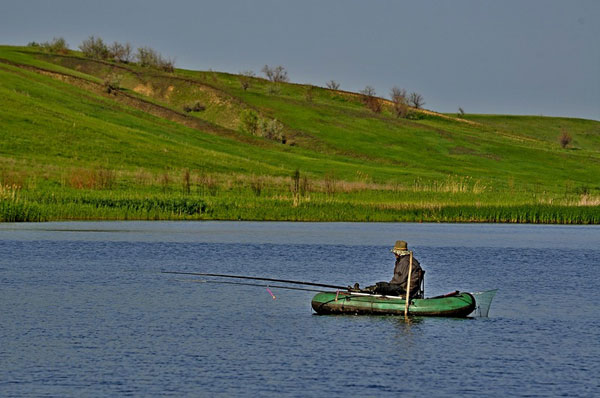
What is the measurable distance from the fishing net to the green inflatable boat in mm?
816

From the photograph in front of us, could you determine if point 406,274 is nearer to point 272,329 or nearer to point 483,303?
point 483,303

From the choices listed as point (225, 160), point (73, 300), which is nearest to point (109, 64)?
point (225, 160)

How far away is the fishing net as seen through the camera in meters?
26.2

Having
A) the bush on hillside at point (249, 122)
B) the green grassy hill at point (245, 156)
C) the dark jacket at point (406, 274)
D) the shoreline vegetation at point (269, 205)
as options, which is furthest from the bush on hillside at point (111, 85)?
the dark jacket at point (406, 274)

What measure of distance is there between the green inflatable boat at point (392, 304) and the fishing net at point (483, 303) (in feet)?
2.68

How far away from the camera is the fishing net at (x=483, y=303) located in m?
26.2

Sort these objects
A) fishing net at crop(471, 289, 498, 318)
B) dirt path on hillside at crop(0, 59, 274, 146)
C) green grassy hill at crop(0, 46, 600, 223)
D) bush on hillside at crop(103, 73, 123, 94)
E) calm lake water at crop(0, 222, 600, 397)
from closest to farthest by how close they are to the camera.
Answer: calm lake water at crop(0, 222, 600, 397), fishing net at crop(471, 289, 498, 318), green grassy hill at crop(0, 46, 600, 223), dirt path on hillside at crop(0, 59, 274, 146), bush on hillside at crop(103, 73, 123, 94)

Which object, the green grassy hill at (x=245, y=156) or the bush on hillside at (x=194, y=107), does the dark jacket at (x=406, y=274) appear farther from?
the bush on hillside at (x=194, y=107)

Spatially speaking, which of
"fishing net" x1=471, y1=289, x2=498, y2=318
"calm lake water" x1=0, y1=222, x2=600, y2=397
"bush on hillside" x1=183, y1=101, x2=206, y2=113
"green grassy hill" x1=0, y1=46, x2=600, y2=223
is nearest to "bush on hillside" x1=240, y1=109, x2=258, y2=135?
"green grassy hill" x1=0, y1=46, x2=600, y2=223

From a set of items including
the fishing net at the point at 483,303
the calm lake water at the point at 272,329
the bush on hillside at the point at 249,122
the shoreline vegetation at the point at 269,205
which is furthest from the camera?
the bush on hillside at the point at 249,122

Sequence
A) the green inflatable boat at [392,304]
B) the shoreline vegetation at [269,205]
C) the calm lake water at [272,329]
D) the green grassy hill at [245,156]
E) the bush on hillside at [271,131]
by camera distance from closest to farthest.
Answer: the calm lake water at [272,329], the green inflatable boat at [392,304], the shoreline vegetation at [269,205], the green grassy hill at [245,156], the bush on hillside at [271,131]

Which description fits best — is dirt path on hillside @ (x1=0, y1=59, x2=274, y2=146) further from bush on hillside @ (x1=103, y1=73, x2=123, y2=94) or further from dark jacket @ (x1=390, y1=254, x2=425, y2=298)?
dark jacket @ (x1=390, y1=254, x2=425, y2=298)

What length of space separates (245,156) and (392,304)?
7384 centimetres

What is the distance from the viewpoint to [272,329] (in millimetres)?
24344
